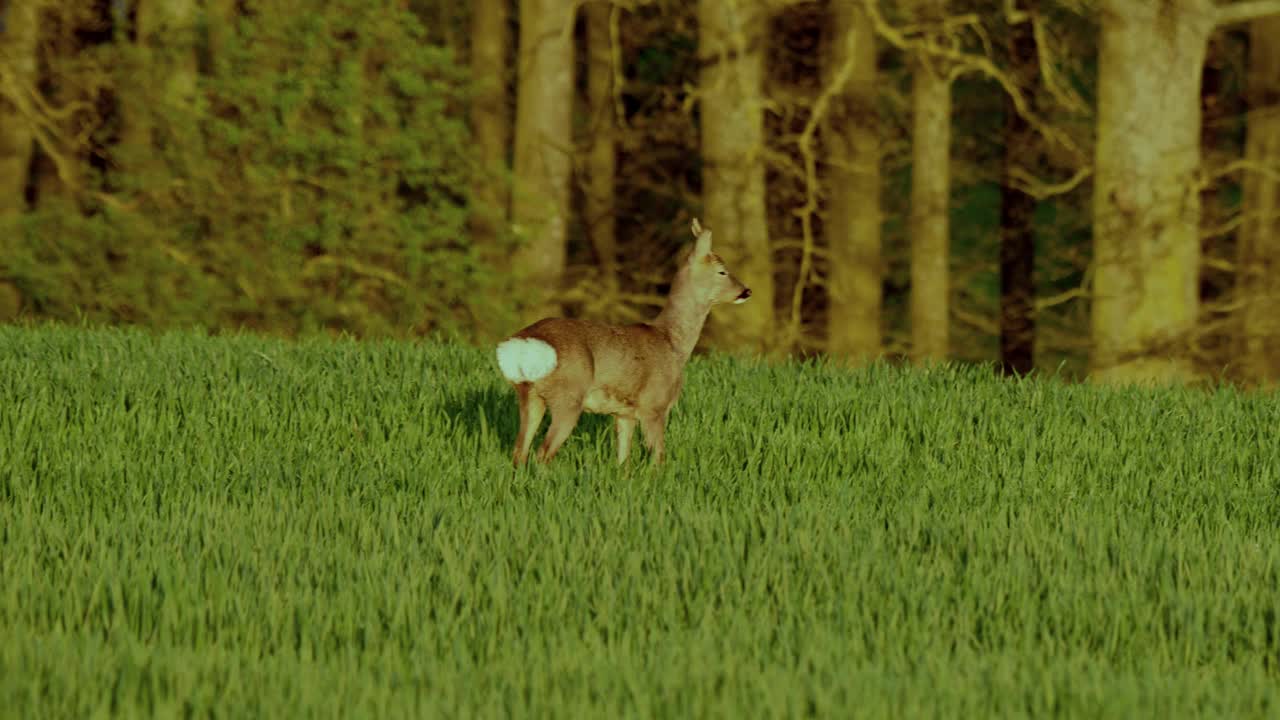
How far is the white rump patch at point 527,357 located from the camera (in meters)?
8.91

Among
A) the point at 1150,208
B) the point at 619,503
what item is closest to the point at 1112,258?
the point at 1150,208

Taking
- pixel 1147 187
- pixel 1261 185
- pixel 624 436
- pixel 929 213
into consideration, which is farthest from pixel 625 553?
pixel 1261 185

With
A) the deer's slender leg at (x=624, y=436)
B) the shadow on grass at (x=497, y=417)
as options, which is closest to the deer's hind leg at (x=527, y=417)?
the deer's slender leg at (x=624, y=436)

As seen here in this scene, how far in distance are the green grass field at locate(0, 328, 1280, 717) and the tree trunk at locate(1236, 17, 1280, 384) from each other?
9.80 m

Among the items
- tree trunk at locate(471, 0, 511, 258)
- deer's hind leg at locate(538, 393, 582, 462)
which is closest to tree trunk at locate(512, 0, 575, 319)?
tree trunk at locate(471, 0, 511, 258)

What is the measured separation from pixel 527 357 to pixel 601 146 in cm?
1797

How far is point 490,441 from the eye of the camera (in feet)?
35.2

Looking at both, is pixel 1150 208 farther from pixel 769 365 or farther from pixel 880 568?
pixel 880 568

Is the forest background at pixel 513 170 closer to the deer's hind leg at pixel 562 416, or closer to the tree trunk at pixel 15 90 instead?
the tree trunk at pixel 15 90

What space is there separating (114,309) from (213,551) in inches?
535

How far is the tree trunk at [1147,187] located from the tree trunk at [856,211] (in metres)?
6.43

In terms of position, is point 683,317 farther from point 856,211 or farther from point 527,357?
point 856,211

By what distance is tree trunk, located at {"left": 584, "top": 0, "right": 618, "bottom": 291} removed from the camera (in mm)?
24453

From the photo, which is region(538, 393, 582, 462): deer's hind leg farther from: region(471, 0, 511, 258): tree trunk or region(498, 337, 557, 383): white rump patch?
region(471, 0, 511, 258): tree trunk
